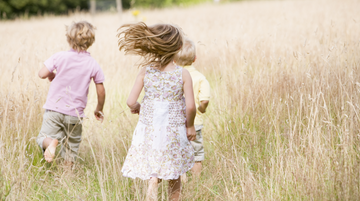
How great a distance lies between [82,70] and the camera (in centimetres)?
258

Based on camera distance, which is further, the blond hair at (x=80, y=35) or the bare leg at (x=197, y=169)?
the blond hair at (x=80, y=35)

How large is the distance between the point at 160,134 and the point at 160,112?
0.45ft

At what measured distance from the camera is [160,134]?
73.5 inches

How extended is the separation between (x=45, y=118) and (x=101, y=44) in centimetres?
395

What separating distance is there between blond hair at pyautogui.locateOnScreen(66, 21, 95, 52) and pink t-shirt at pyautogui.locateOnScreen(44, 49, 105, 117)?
0.06m

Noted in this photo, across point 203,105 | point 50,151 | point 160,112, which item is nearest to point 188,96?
point 160,112

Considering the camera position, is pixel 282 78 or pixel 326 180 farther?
A: pixel 282 78

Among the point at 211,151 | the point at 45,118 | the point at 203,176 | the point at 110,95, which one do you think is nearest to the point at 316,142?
the point at 203,176

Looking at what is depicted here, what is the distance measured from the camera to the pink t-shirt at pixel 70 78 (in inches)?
99.7

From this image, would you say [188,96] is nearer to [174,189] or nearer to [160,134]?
[160,134]

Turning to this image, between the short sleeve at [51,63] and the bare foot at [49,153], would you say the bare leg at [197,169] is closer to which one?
the bare foot at [49,153]

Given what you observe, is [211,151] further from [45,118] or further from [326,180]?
[45,118]

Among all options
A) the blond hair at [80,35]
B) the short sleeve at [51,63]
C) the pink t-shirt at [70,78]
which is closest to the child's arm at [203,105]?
the pink t-shirt at [70,78]

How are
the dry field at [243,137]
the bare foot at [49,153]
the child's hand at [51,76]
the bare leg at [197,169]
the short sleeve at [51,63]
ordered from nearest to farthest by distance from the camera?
1. the dry field at [243,137]
2. the bare foot at [49,153]
3. the bare leg at [197,169]
4. the short sleeve at [51,63]
5. the child's hand at [51,76]
